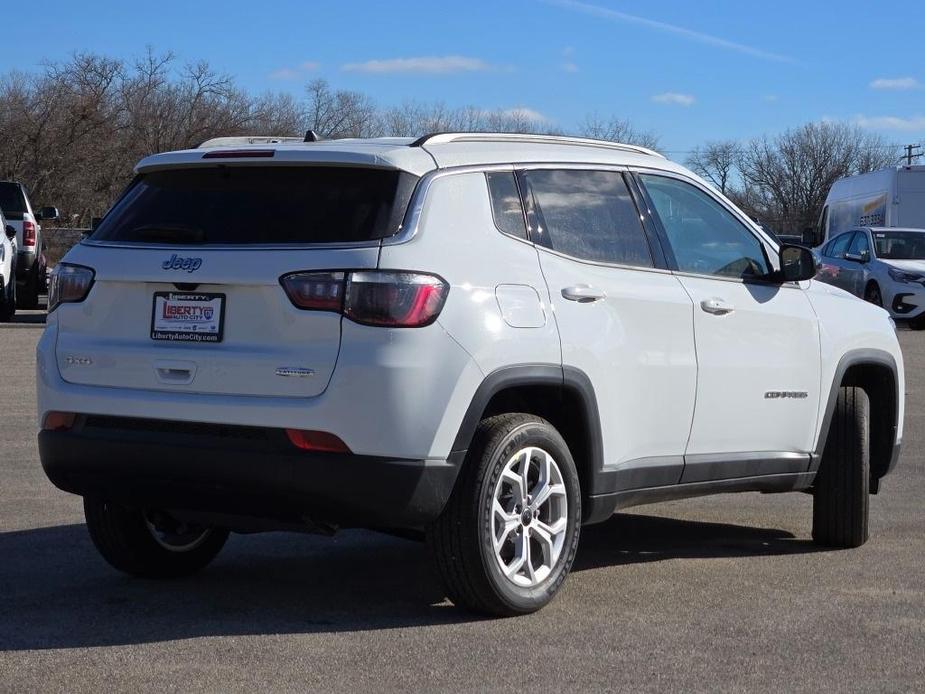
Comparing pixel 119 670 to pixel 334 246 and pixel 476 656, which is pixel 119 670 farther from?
pixel 334 246

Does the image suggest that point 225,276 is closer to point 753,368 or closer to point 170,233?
point 170,233

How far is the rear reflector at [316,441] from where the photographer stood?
17.1 ft

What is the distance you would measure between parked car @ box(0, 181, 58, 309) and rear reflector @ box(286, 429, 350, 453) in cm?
1826

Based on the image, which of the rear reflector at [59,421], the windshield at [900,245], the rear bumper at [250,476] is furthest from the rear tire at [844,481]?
the windshield at [900,245]

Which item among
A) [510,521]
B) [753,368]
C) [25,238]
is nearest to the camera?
[510,521]

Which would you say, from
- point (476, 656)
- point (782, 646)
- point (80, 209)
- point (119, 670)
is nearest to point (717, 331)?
point (782, 646)

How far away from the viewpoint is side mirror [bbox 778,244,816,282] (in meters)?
6.91

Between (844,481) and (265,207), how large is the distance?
3232 millimetres

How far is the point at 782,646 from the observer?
5.33 m

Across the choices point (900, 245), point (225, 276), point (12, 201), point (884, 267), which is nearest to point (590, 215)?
point (225, 276)

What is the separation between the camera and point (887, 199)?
30422 mm

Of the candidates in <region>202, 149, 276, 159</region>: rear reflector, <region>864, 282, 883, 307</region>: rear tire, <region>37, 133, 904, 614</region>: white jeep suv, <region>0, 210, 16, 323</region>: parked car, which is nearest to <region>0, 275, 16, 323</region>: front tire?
<region>0, 210, 16, 323</region>: parked car

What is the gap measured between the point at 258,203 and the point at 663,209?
1877 millimetres

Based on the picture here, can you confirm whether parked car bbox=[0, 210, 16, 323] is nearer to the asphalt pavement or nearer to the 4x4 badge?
the asphalt pavement
